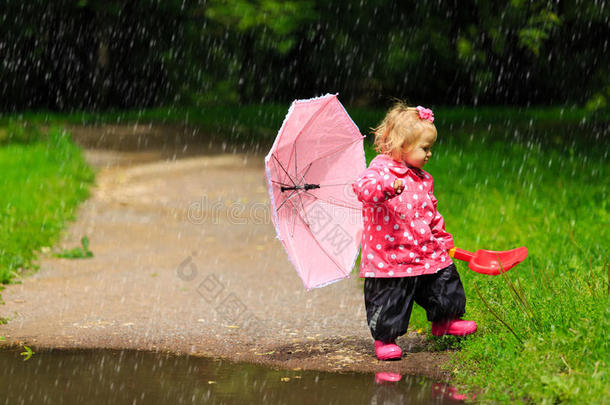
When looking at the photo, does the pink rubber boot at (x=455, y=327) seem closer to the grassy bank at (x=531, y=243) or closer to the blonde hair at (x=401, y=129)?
the grassy bank at (x=531, y=243)

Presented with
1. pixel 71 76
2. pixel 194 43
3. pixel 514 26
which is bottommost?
pixel 71 76

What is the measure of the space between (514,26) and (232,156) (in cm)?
546

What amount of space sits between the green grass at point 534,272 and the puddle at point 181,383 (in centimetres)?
45

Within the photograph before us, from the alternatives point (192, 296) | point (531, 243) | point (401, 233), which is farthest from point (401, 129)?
point (531, 243)

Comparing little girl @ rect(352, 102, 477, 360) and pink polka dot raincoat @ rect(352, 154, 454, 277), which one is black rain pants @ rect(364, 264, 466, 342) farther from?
pink polka dot raincoat @ rect(352, 154, 454, 277)

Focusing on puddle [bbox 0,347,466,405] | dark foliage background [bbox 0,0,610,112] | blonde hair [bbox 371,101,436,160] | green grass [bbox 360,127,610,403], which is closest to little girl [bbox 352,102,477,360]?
blonde hair [bbox 371,101,436,160]

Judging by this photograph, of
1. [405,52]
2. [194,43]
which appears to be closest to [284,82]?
[194,43]

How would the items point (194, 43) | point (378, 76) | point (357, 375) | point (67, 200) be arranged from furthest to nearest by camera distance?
1. point (194, 43)
2. point (378, 76)
3. point (67, 200)
4. point (357, 375)

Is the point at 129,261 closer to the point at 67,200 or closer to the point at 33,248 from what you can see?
the point at 33,248

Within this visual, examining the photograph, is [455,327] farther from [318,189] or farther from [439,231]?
[318,189]

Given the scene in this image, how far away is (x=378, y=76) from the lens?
64.8 ft

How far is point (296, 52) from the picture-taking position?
2464 cm

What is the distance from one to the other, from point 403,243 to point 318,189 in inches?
29.4

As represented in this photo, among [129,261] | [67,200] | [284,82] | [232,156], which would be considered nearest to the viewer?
[129,261]
